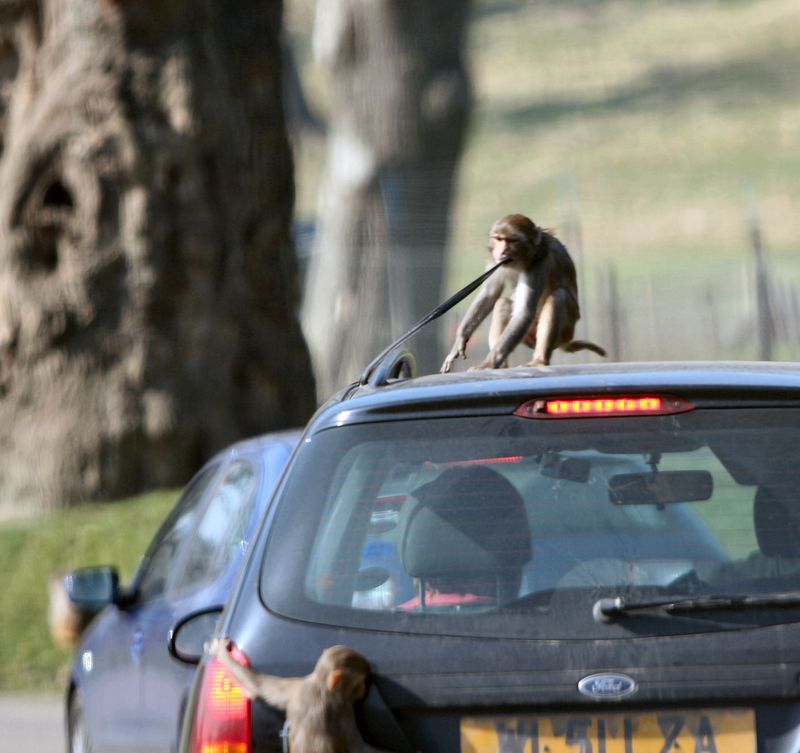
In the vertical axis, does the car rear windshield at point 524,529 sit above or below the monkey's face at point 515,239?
below

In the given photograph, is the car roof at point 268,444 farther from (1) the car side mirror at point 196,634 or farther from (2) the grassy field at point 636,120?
(2) the grassy field at point 636,120

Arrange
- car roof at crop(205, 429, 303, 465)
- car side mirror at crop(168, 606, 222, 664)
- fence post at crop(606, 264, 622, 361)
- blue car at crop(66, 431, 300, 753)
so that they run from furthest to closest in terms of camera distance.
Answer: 1. fence post at crop(606, 264, 622, 361)
2. car roof at crop(205, 429, 303, 465)
3. blue car at crop(66, 431, 300, 753)
4. car side mirror at crop(168, 606, 222, 664)

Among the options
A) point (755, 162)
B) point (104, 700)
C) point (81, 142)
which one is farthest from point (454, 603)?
point (755, 162)

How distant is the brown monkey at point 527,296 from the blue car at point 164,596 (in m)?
0.83

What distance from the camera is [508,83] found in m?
63.7

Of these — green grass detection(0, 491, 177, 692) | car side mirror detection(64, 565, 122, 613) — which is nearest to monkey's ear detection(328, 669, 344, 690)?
car side mirror detection(64, 565, 122, 613)

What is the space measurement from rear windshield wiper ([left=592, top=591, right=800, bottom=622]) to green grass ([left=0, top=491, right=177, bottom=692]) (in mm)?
8723

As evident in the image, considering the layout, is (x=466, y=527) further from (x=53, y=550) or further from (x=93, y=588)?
(x=53, y=550)

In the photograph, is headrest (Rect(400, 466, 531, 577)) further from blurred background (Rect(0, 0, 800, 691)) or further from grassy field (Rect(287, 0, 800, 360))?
grassy field (Rect(287, 0, 800, 360))

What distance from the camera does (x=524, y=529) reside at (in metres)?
3.63

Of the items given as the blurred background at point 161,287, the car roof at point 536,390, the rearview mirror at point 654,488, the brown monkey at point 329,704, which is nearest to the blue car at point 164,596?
the car roof at point 536,390

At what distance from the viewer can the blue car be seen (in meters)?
5.54

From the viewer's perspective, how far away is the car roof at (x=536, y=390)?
366 centimetres

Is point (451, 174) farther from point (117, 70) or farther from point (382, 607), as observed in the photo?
point (382, 607)
